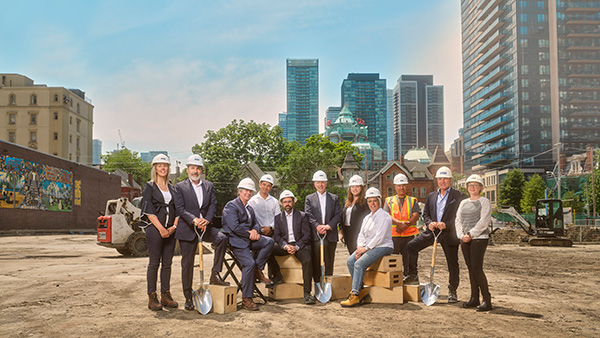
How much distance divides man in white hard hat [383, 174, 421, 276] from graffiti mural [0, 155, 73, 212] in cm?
3230

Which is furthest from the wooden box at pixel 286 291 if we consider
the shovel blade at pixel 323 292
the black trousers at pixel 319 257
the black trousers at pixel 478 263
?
the black trousers at pixel 478 263

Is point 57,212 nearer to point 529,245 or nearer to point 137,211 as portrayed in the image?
point 137,211

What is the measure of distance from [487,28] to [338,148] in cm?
6638

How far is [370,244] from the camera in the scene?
27.6ft

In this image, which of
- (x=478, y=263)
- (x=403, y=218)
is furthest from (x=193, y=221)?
(x=478, y=263)

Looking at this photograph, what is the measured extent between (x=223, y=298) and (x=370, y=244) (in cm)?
246

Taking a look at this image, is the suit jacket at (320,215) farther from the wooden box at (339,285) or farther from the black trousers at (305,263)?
the wooden box at (339,285)

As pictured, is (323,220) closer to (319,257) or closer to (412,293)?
(319,257)

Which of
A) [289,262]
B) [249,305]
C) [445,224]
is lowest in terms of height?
[249,305]

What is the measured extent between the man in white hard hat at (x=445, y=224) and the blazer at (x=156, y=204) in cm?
399

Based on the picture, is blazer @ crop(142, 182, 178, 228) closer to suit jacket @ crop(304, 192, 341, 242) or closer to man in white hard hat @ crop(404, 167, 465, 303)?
suit jacket @ crop(304, 192, 341, 242)

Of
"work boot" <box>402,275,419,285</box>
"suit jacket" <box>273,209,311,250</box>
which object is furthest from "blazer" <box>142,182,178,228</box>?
"work boot" <box>402,275,419,285</box>

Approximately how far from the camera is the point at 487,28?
12456 centimetres

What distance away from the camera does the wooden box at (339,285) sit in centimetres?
888
